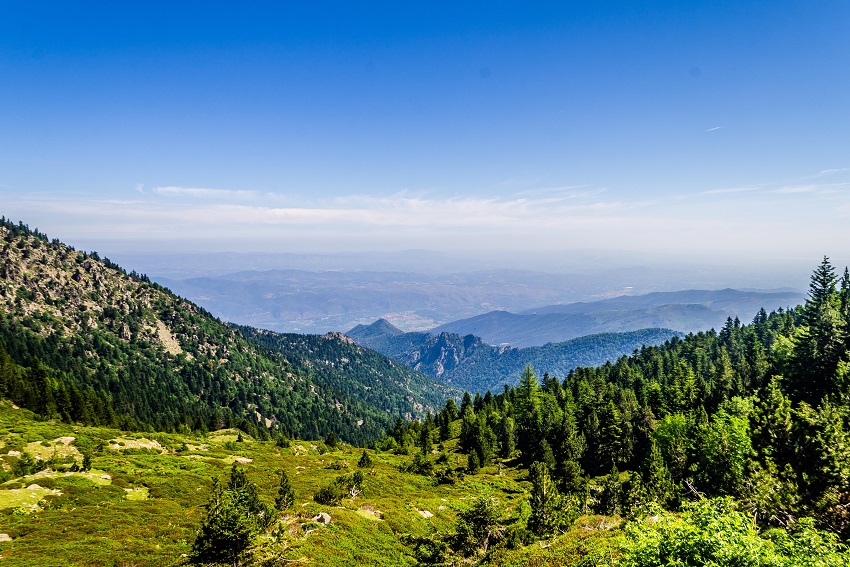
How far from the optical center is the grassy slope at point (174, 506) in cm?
3173

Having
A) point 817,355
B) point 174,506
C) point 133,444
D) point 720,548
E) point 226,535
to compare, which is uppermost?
point 720,548

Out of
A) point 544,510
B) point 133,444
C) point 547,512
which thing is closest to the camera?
point 544,510

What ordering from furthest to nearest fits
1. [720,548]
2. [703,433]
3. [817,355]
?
[817,355] → [703,433] → [720,548]

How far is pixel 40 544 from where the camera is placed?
108ft

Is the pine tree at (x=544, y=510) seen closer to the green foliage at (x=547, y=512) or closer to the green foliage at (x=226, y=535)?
the green foliage at (x=547, y=512)

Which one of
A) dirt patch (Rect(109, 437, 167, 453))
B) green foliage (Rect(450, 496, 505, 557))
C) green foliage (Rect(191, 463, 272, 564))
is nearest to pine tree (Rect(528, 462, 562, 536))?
green foliage (Rect(450, 496, 505, 557))

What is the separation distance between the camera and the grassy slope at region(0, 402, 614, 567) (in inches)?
1249

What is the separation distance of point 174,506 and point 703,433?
71128mm

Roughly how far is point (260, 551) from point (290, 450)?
79594mm

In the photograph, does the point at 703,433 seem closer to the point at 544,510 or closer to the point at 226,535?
the point at 544,510

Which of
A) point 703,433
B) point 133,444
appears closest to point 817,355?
point 703,433

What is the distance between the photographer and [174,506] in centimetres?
4788

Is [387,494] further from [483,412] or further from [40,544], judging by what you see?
[483,412]

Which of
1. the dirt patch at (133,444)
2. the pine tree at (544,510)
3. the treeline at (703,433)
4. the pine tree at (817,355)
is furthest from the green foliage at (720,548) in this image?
the dirt patch at (133,444)
